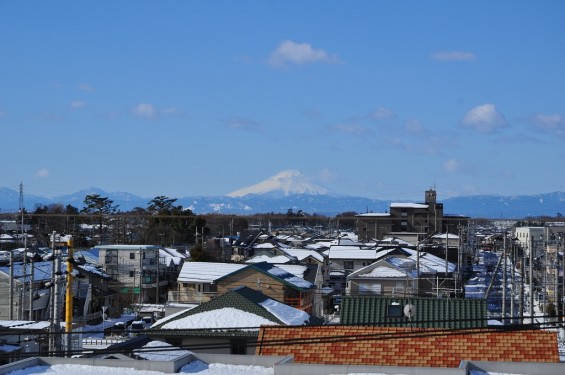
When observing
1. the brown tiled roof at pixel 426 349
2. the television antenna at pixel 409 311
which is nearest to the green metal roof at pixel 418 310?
the television antenna at pixel 409 311

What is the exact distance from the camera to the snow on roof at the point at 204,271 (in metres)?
33.5

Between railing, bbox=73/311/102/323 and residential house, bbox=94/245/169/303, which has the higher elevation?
residential house, bbox=94/245/169/303

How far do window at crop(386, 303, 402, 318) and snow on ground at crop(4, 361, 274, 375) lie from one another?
6620mm

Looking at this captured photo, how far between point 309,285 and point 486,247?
46.2 meters

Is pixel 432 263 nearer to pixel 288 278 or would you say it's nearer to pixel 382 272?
pixel 382 272

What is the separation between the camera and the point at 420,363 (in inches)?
510

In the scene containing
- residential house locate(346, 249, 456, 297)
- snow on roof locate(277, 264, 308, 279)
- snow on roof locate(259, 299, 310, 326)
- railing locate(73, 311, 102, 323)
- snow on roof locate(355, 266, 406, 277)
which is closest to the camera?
snow on roof locate(259, 299, 310, 326)

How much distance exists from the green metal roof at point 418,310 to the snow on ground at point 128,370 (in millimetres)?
6263

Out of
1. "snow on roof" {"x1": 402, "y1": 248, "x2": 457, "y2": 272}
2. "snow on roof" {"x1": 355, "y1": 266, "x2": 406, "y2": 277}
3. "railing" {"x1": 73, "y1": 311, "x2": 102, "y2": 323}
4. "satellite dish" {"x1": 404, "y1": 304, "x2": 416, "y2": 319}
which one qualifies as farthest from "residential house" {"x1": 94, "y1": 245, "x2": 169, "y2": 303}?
"satellite dish" {"x1": 404, "y1": 304, "x2": 416, "y2": 319}

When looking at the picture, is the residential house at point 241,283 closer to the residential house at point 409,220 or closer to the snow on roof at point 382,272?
the snow on roof at point 382,272

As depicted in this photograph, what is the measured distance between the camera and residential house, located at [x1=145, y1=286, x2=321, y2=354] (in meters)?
17.3

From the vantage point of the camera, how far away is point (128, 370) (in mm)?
10273

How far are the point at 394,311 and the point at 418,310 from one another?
55 cm

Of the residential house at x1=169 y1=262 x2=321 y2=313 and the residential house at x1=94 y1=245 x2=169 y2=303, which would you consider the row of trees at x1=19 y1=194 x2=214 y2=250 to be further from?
the residential house at x1=169 y1=262 x2=321 y2=313
